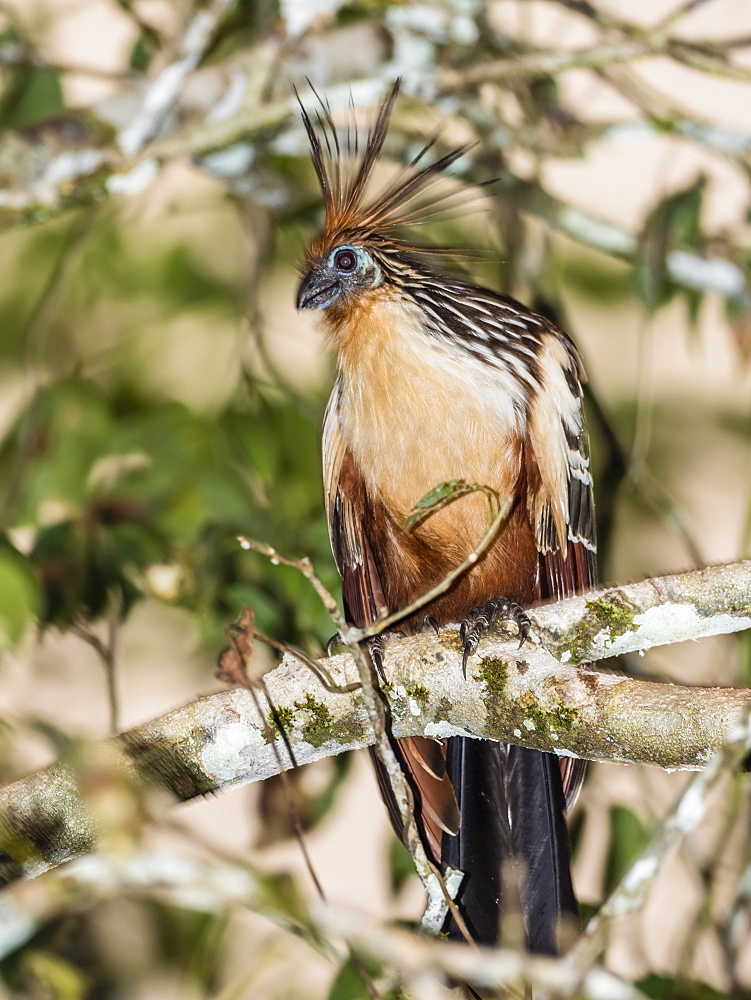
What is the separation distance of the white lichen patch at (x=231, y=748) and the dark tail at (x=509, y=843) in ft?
1.79

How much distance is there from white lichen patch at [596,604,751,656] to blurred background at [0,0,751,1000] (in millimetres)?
539

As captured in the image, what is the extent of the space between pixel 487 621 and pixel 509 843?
1.72ft

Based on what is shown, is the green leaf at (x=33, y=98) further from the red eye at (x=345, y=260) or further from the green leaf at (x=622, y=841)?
the green leaf at (x=622, y=841)

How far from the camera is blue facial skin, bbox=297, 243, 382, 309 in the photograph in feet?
6.40

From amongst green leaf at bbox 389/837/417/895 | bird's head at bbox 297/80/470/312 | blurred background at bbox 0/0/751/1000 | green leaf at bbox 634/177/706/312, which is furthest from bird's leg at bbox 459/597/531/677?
green leaf at bbox 634/177/706/312

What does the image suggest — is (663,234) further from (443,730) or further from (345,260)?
(443,730)

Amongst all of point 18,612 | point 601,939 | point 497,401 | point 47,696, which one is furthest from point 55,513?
point 601,939

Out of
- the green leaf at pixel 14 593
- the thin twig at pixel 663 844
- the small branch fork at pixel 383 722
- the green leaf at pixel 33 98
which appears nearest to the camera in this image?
the thin twig at pixel 663 844

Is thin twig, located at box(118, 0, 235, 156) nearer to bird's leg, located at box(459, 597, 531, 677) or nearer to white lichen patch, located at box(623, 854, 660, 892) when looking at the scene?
bird's leg, located at box(459, 597, 531, 677)

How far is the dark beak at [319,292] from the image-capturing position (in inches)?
77.4

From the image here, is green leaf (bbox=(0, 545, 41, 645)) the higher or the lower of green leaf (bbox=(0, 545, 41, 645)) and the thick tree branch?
the higher

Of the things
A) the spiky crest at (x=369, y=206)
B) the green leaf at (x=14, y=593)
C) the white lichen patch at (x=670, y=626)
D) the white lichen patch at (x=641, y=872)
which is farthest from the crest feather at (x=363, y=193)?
the white lichen patch at (x=641, y=872)

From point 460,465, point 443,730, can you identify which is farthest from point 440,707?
point 460,465

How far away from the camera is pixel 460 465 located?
1835mm
